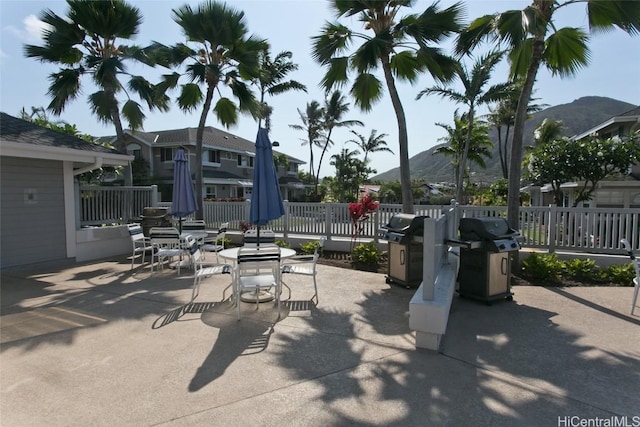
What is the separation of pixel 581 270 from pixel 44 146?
10.9 metres

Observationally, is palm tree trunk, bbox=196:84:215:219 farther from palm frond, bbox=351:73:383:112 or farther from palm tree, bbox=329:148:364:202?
palm tree, bbox=329:148:364:202

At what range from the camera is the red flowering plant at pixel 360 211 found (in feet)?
30.1

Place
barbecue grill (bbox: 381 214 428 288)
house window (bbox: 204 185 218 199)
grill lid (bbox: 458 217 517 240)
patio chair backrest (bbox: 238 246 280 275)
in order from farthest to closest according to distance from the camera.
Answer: house window (bbox: 204 185 218 199)
barbecue grill (bbox: 381 214 428 288)
grill lid (bbox: 458 217 517 240)
patio chair backrest (bbox: 238 246 280 275)

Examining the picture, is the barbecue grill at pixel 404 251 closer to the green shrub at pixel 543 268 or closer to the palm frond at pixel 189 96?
the green shrub at pixel 543 268

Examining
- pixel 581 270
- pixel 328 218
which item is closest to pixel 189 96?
pixel 328 218

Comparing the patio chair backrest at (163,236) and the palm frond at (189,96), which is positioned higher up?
the palm frond at (189,96)

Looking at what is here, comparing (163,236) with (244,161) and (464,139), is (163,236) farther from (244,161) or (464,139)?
(244,161)

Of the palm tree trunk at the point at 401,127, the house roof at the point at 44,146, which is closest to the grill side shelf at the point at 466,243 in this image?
the palm tree trunk at the point at 401,127

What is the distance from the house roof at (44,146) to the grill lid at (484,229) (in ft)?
26.8

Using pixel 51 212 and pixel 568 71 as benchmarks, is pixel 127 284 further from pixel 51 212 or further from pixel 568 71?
pixel 568 71

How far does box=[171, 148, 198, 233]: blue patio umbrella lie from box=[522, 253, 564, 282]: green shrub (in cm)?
738

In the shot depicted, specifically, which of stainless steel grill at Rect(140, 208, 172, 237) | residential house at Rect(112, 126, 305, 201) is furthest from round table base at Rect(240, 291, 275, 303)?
→ residential house at Rect(112, 126, 305, 201)

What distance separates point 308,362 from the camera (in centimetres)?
347

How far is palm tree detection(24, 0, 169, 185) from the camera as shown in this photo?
1015 cm
